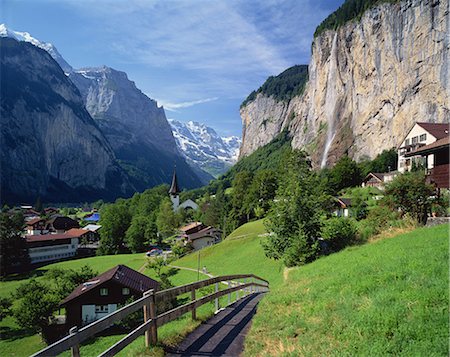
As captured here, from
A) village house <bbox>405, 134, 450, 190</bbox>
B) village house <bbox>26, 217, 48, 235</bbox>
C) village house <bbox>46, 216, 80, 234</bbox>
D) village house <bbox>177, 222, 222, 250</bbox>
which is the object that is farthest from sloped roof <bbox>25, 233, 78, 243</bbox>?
village house <bbox>405, 134, 450, 190</bbox>

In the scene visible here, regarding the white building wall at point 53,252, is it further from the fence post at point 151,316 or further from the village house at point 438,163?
the fence post at point 151,316

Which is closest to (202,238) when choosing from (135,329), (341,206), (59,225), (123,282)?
(341,206)

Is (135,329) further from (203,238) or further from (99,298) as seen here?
(203,238)

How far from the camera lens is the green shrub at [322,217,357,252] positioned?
21.9m

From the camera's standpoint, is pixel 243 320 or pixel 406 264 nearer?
pixel 406 264

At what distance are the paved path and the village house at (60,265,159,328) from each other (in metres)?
27.9

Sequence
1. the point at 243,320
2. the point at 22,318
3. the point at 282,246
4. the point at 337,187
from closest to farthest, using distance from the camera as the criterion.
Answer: the point at 243,320 → the point at 282,246 → the point at 22,318 → the point at 337,187

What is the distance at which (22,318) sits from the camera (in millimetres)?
33750

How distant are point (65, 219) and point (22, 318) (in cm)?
8365

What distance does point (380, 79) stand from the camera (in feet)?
339

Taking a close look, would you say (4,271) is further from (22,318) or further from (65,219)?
(65,219)

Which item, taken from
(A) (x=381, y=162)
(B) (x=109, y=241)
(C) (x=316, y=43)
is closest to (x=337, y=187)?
(A) (x=381, y=162)

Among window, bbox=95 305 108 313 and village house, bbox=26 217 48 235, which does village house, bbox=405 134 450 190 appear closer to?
window, bbox=95 305 108 313

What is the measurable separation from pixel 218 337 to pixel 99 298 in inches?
1267
